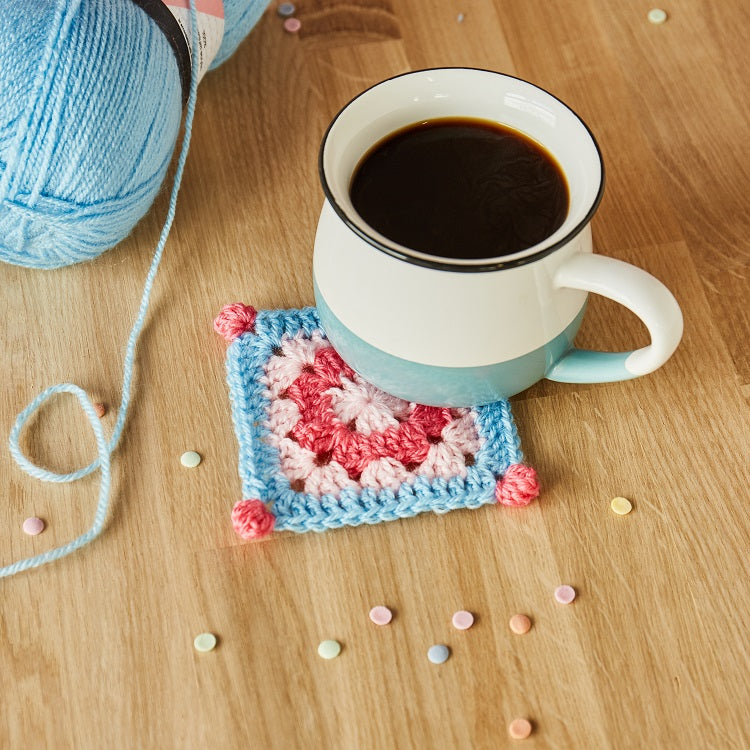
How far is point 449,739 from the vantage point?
0.48 meters

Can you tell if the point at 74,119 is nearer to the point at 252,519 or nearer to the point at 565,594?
the point at 252,519

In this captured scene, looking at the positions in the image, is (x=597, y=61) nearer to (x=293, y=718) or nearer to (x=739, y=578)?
(x=739, y=578)

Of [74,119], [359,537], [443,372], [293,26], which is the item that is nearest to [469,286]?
[443,372]

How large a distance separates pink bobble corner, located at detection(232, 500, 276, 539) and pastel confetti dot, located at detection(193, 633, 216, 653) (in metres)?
0.06

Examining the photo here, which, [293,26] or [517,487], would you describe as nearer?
[517,487]

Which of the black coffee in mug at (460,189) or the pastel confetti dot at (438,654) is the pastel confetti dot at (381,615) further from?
the black coffee in mug at (460,189)

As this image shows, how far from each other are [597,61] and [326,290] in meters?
0.39

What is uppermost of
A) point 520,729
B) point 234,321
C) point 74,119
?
point 74,119

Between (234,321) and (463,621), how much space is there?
249 mm

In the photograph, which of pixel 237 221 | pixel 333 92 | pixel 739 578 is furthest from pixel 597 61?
pixel 739 578

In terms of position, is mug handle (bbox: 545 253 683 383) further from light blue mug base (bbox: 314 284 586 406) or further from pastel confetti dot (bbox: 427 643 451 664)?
pastel confetti dot (bbox: 427 643 451 664)

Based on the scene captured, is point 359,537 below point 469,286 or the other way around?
below

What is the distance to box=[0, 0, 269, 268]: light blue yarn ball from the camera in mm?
551

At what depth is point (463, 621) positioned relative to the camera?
510 mm
